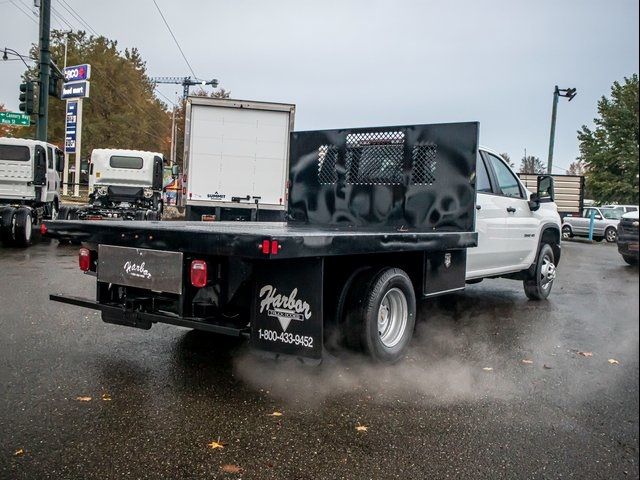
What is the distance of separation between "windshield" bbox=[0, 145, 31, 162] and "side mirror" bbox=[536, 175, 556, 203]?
494 inches

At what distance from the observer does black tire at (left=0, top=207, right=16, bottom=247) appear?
520 inches

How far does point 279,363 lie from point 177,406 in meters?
1.23

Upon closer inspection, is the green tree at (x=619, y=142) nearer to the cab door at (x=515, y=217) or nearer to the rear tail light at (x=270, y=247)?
the rear tail light at (x=270, y=247)

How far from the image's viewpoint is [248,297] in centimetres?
425

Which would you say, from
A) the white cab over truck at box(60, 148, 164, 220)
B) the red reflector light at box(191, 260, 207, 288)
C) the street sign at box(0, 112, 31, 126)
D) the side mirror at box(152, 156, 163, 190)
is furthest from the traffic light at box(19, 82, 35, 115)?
the red reflector light at box(191, 260, 207, 288)

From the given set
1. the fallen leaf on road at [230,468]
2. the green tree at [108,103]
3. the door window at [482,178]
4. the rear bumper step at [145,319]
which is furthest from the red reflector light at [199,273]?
the green tree at [108,103]

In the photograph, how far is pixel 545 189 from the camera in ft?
25.0

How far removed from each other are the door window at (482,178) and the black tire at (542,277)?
6.53ft

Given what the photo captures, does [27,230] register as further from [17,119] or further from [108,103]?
[108,103]

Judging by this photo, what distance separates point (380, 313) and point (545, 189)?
3930mm

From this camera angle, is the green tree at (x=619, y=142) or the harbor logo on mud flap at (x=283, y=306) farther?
the harbor logo on mud flap at (x=283, y=306)

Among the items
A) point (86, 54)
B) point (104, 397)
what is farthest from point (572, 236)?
point (86, 54)

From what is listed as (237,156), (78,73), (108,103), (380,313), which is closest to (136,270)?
(380,313)

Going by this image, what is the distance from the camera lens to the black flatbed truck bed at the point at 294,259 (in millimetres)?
3918
